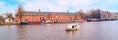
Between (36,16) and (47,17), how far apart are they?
7490 millimetres

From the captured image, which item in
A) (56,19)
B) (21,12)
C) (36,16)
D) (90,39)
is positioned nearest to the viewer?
(90,39)

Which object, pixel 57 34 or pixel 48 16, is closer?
pixel 57 34

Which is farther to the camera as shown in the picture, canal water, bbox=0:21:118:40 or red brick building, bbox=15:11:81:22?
red brick building, bbox=15:11:81:22

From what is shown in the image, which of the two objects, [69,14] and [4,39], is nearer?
[4,39]

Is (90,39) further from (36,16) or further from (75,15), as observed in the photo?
(75,15)

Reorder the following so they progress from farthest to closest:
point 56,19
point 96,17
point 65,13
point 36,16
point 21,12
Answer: point 96,17, point 65,13, point 56,19, point 36,16, point 21,12

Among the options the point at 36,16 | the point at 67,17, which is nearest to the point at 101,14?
the point at 67,17

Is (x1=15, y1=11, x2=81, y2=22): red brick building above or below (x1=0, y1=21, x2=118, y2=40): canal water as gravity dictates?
above

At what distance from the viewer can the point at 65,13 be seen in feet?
479

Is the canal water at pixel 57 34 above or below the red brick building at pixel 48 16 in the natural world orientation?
below

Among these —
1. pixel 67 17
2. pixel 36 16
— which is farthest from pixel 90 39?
pixel 67 17

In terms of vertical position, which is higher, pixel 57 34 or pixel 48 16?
pixel 48 16

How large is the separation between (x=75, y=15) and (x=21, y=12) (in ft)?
191

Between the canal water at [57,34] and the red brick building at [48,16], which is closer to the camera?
the canal water at [57,34]
